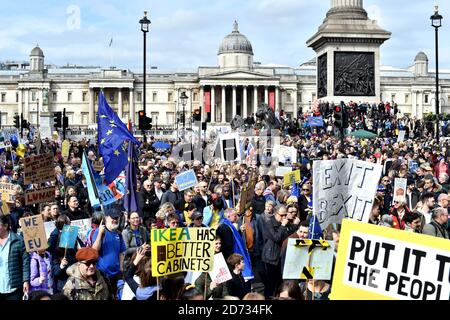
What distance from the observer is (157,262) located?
21.1 feet

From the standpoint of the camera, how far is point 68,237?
8.43 m

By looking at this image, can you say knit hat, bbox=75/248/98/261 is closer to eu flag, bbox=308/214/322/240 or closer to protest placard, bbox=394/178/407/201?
eu flag, bbox=308/214/322/240

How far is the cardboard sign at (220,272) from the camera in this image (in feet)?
23.8

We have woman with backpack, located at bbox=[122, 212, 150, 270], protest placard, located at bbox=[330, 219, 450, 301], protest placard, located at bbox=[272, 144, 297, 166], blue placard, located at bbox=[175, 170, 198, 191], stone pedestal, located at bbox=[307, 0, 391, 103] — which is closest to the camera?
protest placard, located at bbox=[330, 219, 450, 301]

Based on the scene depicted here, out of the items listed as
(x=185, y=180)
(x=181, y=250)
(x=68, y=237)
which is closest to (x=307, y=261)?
(x=181, y=250)

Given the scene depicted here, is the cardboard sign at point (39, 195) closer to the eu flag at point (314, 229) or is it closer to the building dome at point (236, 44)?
the eu flag at point (314, 229)

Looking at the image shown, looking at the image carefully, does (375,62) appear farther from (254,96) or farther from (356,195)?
(254,96)

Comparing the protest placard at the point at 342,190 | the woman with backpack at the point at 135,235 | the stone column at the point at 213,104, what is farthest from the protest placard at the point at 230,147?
the stone column at the point at 213,104

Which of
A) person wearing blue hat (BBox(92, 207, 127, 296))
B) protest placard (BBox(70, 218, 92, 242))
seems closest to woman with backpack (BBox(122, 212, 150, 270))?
person wearing blue hat (BBox(92, 207, 127, 296))

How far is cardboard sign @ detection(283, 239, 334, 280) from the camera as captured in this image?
23.3ft

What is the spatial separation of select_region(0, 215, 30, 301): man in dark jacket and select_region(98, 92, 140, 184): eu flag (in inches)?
181

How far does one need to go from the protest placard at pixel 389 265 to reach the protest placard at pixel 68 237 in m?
3.74

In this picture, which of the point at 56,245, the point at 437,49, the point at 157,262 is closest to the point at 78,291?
the point at 157,262

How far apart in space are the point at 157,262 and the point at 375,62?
36596 mm
